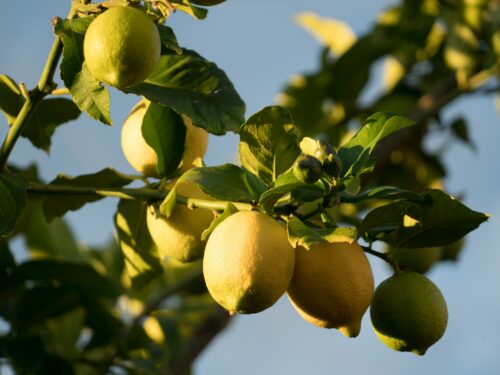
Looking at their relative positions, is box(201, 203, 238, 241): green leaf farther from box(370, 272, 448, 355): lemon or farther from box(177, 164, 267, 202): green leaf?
box(370, 272, 448, 355): lemon

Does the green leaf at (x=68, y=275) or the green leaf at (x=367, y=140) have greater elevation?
the green leaf at (x=367, y=140)

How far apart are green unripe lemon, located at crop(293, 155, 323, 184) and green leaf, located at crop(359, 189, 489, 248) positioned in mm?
138

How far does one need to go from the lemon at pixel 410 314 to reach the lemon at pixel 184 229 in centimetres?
26

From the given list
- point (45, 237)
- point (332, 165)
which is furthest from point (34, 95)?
point (45, 237)

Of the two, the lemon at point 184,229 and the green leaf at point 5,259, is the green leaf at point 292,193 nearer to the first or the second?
the lemon at point 184,229

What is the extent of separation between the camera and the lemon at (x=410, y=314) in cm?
93

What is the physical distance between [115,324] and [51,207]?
45 centimetres

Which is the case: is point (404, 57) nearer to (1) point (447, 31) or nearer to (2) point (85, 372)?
(1) point (447, 31)

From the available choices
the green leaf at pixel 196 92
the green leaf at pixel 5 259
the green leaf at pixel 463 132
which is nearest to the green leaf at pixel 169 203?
the green leaf at pixel 196 92

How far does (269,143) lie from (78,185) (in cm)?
34

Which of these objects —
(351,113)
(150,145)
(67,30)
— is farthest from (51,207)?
(351,113)

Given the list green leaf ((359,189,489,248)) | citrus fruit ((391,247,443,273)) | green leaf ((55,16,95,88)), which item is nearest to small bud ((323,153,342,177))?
green leaf ((359,189,489,248))

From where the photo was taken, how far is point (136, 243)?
1.23 m

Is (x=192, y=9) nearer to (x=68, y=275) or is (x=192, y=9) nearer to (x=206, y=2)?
(x=206, y=2)
